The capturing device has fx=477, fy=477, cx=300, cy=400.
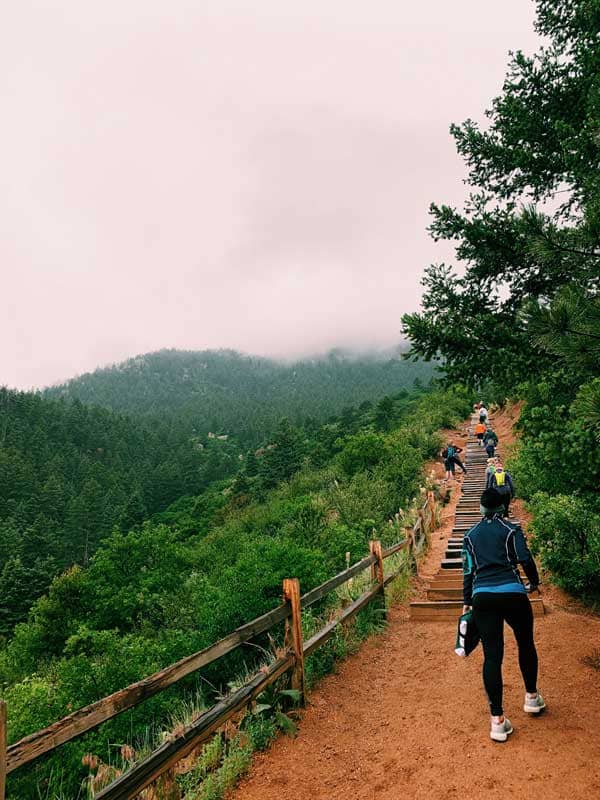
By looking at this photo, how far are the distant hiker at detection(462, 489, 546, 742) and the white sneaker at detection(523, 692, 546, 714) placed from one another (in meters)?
0.14

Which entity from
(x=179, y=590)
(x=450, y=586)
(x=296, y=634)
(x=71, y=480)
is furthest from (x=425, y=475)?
(x=71, y=480)

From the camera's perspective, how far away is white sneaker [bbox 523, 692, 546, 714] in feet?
13.5

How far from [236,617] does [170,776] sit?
5.24m

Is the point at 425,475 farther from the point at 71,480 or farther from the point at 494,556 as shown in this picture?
the point at 71,480

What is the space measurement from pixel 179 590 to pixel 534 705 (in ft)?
66.5

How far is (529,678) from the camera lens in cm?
399

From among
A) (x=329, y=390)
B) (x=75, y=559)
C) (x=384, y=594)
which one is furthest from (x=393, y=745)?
(x=329, y=390)

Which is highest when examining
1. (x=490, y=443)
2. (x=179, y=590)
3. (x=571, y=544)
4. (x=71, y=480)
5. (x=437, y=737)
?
(x=490, y=443)

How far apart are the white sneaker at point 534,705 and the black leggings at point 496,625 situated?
49 cm

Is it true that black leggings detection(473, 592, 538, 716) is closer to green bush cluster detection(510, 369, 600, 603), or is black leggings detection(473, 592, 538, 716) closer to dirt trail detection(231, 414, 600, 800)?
dirt trail detection(231, 414, 600, 800)

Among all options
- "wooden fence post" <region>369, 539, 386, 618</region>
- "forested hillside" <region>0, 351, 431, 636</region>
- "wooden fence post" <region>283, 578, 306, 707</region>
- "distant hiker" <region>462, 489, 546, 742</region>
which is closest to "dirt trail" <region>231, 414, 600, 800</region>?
"wooden fence post" <region>283, 578, 306, 707</region>

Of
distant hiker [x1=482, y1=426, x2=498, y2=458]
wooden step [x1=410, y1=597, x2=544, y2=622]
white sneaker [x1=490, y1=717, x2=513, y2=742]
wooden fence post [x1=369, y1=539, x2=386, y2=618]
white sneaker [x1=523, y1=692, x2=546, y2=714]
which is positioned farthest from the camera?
distant hiker [x1=482, y1=426, x2=498, y2=458]

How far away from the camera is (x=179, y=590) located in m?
21.9

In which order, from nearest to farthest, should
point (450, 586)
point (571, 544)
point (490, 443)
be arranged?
point (571, 544) < point (450, 586) < point (490, 443)
